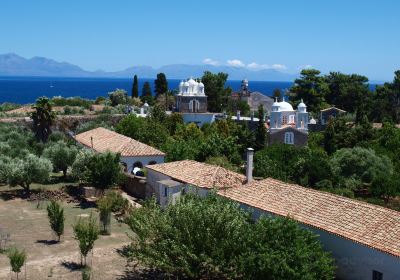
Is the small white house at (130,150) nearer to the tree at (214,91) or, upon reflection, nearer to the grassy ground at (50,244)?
the grassy ground at (50,244)

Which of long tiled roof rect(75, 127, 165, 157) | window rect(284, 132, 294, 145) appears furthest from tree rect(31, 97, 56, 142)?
window rect(284, 132, 294, 145)

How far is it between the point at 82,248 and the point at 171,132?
35.1m

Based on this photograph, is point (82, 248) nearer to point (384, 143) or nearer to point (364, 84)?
point (384, 143)

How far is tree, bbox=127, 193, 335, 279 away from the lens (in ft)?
56.6

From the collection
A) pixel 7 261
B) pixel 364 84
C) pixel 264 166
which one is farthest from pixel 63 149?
pixel 364 84

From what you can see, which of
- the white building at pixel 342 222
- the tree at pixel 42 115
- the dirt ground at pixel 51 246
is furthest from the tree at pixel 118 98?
the white building at pixel 342 222

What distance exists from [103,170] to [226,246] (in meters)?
17.8

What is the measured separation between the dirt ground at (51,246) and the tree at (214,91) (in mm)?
49743

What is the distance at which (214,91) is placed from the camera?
81.7m

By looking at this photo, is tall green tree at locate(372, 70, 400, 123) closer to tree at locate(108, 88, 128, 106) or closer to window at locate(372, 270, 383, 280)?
tree at locate(108, 88, 128, 106)

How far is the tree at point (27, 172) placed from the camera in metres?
35.1

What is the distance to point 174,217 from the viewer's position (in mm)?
19469

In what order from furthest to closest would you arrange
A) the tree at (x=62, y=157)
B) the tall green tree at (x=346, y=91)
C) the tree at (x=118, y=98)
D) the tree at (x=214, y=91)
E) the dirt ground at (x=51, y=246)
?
the tall green tree at (x=346, y=91), the tree at (x=118, y=98), the tree at (x=214, y=91), the tree at (x=62, y=157), the dirt ground at (x=51, y=246)

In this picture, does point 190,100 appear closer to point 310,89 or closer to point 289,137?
point 289,137
